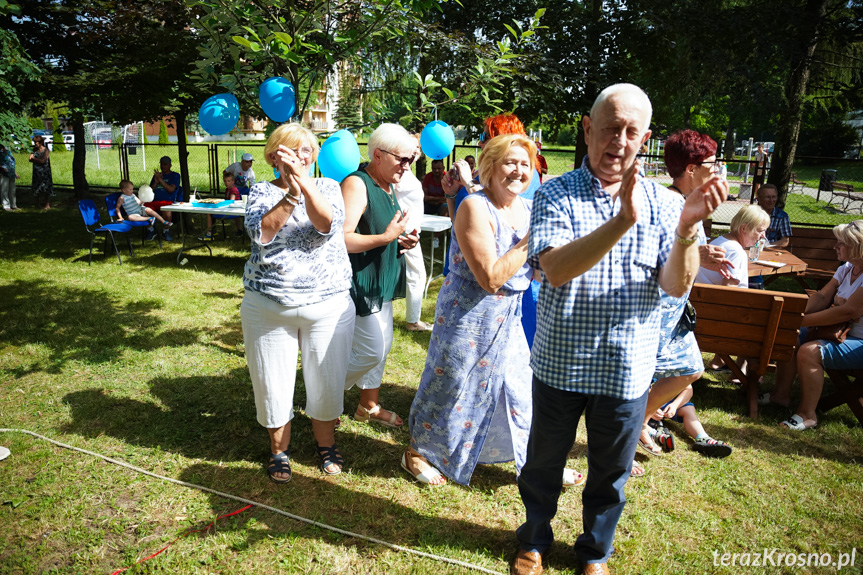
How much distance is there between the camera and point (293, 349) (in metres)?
2.90

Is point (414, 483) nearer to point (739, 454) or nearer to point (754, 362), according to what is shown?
point (739, 454)

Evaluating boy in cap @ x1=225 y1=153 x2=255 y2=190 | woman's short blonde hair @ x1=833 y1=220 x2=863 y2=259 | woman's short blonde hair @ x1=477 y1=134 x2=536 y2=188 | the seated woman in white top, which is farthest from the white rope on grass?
boy in cap @ x1=225 y1=153 x2=255 y2=190

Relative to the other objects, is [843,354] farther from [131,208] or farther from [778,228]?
[131,208]

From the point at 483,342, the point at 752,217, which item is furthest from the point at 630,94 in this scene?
the point at 752,217

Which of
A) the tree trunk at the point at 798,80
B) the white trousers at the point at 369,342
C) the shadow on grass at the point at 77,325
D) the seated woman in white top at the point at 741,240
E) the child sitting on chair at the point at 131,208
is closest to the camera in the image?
the white trousers at the point at 369,342

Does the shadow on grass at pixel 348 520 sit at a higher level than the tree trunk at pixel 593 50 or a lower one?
lower

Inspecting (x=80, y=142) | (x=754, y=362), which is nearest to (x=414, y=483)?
(x=754, y=362)

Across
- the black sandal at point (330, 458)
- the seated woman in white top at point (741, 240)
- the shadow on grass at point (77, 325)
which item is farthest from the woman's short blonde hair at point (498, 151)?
the shadow on grass at point (77, 325)

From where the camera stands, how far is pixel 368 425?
3760mm

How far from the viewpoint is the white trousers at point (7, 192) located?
12.9 metres

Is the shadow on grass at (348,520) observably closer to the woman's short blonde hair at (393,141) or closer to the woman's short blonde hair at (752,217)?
the woman's short blonde hair at (393,141)

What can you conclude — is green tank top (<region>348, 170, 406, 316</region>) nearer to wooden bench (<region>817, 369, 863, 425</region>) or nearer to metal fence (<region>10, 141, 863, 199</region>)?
wooden bench (<region>817, 369, 863, 425</region>)

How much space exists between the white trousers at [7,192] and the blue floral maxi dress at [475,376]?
14.1 metres

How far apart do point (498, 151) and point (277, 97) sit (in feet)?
4.54
